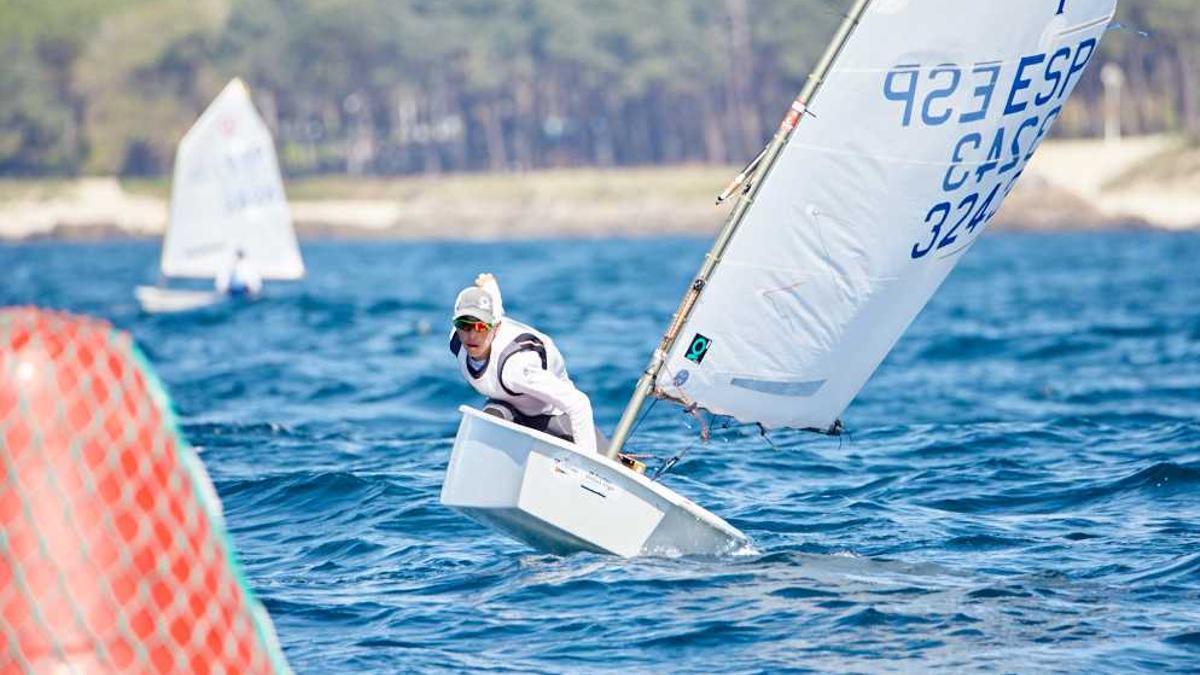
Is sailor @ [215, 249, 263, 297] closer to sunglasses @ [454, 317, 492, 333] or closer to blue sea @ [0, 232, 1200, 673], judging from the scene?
blue sea @ [0, 232, 1200, 673]

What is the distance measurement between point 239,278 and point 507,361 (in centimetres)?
2645

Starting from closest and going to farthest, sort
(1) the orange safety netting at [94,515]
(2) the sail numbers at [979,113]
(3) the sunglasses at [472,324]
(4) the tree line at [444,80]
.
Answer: (1) the orange safety netting at [94,515] → (3) the sunglasses at [472,324] → (2) the sail numbers at [979,113] → (4) the tree line at [444,80]

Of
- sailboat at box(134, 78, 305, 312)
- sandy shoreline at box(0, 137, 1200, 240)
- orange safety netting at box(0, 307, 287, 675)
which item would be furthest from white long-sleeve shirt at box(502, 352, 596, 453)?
sandy shoreline at box(0, 137, 1200, 240)

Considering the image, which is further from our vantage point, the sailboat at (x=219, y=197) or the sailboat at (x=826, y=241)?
the sailboat at (x=219, y=197)

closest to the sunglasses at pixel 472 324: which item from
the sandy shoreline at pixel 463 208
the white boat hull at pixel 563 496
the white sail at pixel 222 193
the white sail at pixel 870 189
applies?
the white boat hull at pixel 563 496

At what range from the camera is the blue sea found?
8875 mm

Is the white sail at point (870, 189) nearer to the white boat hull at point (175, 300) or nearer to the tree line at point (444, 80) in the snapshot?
the white boat hull at point (175, 300)

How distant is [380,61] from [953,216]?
102253 millimetres

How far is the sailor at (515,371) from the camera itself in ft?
33.0

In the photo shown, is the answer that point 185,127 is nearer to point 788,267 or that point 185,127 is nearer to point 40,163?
point 40,163

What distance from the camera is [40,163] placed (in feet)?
372

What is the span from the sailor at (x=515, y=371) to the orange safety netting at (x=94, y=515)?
490cm

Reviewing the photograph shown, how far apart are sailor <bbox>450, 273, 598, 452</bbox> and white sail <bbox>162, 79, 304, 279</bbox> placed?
1038 inches

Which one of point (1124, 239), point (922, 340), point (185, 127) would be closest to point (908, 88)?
point (922, 340)
